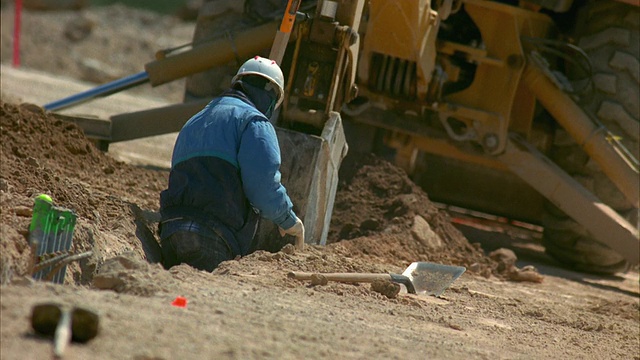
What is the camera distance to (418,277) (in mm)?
6750

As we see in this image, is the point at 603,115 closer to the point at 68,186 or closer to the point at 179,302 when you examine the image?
the point at 68,186

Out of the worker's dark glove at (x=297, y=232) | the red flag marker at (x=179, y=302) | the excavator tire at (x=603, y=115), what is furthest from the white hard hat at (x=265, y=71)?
the excavator tire at (x=603, y=115)

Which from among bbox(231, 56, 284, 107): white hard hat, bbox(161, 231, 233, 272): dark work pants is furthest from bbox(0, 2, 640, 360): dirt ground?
bbox(231, 56, 284, 107): white hard hat

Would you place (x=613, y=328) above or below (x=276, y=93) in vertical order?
below

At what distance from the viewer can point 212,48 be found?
877cm

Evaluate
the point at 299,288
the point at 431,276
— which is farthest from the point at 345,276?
the point at 431,276

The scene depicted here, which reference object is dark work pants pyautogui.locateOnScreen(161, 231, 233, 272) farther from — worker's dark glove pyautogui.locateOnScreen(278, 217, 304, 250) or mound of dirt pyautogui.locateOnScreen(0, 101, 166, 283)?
worker's dark glove pyautogui.locateOnScreen(278, 217, 304, 250)

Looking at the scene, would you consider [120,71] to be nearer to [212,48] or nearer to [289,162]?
[212,48]

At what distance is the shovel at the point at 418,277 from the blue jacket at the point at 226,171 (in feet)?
1.61

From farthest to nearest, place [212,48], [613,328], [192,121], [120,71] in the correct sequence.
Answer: [120,71] < [212,48] < [613,328] < [192,121]

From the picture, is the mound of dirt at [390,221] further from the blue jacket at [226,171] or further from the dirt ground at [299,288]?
the blue jacket at [226,171]

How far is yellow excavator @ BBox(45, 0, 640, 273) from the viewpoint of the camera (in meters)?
8.72

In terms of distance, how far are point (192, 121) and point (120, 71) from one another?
14.0m

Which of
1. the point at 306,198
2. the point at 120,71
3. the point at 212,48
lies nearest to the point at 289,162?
the point at 306,198
